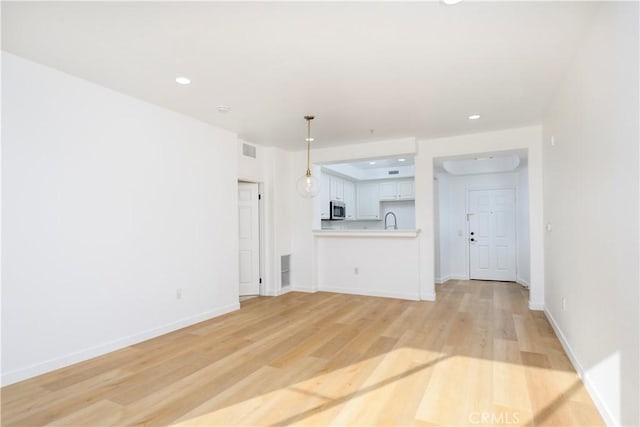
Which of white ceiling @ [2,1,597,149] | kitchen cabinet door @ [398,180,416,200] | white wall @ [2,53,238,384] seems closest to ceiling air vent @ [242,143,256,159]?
white wall @ [2,53,238,384]

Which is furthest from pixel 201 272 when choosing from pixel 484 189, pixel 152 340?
pixel 484 189

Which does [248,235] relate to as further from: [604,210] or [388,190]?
[604,210]

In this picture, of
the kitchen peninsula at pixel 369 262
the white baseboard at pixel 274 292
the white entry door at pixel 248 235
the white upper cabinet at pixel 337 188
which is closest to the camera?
the kitchen peninsula at pixel 369 262

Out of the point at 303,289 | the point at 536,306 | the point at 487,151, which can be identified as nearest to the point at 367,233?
the point at 303,289

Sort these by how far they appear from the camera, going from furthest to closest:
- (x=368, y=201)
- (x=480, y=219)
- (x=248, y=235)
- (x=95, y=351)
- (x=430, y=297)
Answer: (x=368, y=201) → (x=480, y=219) → (x=248, y=235) → (x=430, y=297) → (x=95, y=351)

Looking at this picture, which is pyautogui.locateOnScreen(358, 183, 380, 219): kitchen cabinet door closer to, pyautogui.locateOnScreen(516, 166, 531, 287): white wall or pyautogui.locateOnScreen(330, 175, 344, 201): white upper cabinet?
pyautogui.locateOnScreen(330, 175, 344, 201): white upper cabinet

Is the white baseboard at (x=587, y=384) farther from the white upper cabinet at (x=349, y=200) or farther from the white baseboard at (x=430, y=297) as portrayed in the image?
the white upper cabinet at (x=349, y=200)

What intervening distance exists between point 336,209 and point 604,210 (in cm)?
583

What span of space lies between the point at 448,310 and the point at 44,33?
5.16 meters

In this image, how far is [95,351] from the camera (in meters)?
3.22

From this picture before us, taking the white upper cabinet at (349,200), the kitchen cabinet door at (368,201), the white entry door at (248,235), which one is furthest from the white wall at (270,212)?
the kitchen cabinet door at (368,201)

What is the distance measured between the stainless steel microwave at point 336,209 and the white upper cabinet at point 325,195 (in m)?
0.10

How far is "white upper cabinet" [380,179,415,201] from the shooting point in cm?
840

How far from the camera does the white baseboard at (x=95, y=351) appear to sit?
2701 millimetres
